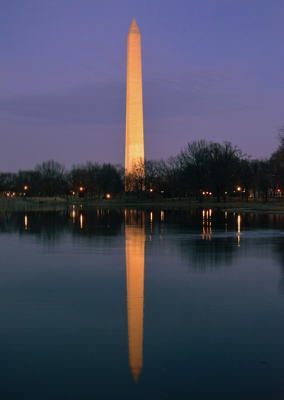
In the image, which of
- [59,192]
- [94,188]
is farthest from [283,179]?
[59,192]

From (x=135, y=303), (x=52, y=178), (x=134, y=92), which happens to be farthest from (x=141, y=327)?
(x=52, y=178)

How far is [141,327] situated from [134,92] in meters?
67.2

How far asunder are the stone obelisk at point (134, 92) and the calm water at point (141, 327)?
59.8 meters

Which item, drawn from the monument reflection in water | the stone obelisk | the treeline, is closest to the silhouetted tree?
the treeline

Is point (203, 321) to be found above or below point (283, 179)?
below

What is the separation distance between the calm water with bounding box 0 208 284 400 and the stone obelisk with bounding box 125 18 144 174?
196 feet

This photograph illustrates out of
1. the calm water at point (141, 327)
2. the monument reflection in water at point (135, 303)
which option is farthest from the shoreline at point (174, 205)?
the calm water at point (141, 327)

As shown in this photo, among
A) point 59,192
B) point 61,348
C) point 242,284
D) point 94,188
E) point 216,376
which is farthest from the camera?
point 59,192

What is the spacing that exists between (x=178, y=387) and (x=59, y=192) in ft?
391

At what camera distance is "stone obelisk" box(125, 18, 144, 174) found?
6994 cm

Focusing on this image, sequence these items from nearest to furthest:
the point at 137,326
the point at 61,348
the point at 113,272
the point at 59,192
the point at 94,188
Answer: the point at 61,348
the point at 137,326
the point at 113,272
the point at 94,188
the point at 59,192

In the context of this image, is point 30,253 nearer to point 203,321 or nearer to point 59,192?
point 203,321

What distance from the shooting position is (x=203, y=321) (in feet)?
25.0

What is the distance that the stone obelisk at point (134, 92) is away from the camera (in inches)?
2753
